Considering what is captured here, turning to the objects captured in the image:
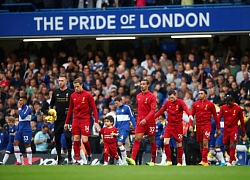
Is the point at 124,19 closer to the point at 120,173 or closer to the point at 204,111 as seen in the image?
the point at 204,111

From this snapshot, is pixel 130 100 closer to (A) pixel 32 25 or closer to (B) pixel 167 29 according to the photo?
(B) pixel 167 29

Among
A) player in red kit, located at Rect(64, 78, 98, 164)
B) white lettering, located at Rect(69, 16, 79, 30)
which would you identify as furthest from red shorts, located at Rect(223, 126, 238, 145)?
white lettering, located at Rect(69, 16, 79, 30)

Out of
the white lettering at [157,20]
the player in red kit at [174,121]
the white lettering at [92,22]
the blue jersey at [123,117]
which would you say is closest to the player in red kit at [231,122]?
the player in red kit at [174,121]

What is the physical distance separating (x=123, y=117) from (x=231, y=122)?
292 cm

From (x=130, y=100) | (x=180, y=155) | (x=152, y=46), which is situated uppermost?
(x=152, y=46)

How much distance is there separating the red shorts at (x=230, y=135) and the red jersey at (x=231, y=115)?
0.10m

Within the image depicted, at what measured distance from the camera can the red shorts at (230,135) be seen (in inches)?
882

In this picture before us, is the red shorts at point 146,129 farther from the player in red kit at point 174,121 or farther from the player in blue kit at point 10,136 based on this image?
the player in blue kit at point 10,136

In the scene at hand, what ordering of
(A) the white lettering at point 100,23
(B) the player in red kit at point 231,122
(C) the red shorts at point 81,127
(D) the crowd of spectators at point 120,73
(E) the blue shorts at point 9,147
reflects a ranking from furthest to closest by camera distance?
(A) the white lettering at point 100,23
(D) the crowd of spectators at point 120,73
(E) the blue shorts at point 9,147
(B) the player in red kit at point 231,122
(C) the red shorts at point 81,127

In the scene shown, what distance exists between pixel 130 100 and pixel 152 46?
3552 millimetres

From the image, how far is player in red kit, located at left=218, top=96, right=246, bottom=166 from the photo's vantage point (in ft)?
73.1

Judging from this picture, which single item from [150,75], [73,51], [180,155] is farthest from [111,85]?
[180,155]

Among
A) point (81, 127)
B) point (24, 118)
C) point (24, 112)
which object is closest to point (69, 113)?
point (81, 127)

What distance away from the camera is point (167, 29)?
2898 cm
